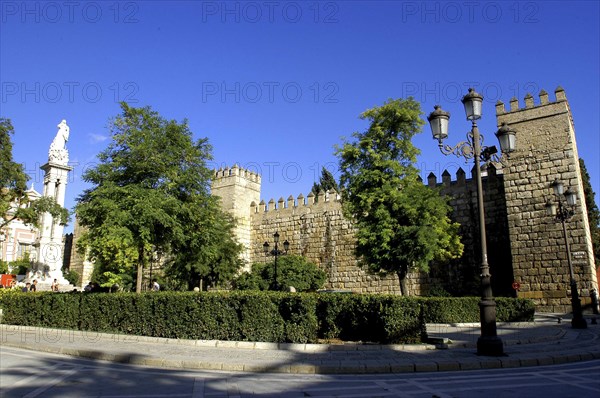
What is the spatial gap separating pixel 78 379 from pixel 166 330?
510cm

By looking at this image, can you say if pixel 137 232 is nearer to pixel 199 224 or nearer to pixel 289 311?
pixel 199 224

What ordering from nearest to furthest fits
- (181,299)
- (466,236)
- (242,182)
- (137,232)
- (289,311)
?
(289,311)
(181,299)
(137,232)
(466,236)
(242,182)

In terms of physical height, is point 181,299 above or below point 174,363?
above

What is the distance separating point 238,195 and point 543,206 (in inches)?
812

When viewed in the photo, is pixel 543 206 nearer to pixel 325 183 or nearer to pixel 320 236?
pixel 320 236

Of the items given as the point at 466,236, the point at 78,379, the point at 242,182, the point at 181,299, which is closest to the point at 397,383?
the point at 78,379

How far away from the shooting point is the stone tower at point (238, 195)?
3316 cm

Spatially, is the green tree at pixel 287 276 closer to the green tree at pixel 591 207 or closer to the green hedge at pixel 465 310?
the green hedge at pixel 465 310

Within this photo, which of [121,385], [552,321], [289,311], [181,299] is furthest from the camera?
[552,321]

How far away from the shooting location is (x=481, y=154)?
35.3ft

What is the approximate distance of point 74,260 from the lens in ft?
154

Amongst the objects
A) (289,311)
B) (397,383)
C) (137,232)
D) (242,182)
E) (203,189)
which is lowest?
(397,383)

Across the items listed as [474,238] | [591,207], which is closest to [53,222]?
[474,238]

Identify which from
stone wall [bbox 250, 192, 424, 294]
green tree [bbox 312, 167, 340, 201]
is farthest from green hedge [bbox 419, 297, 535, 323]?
green tree [bbox 312, 167, 340, 201]
